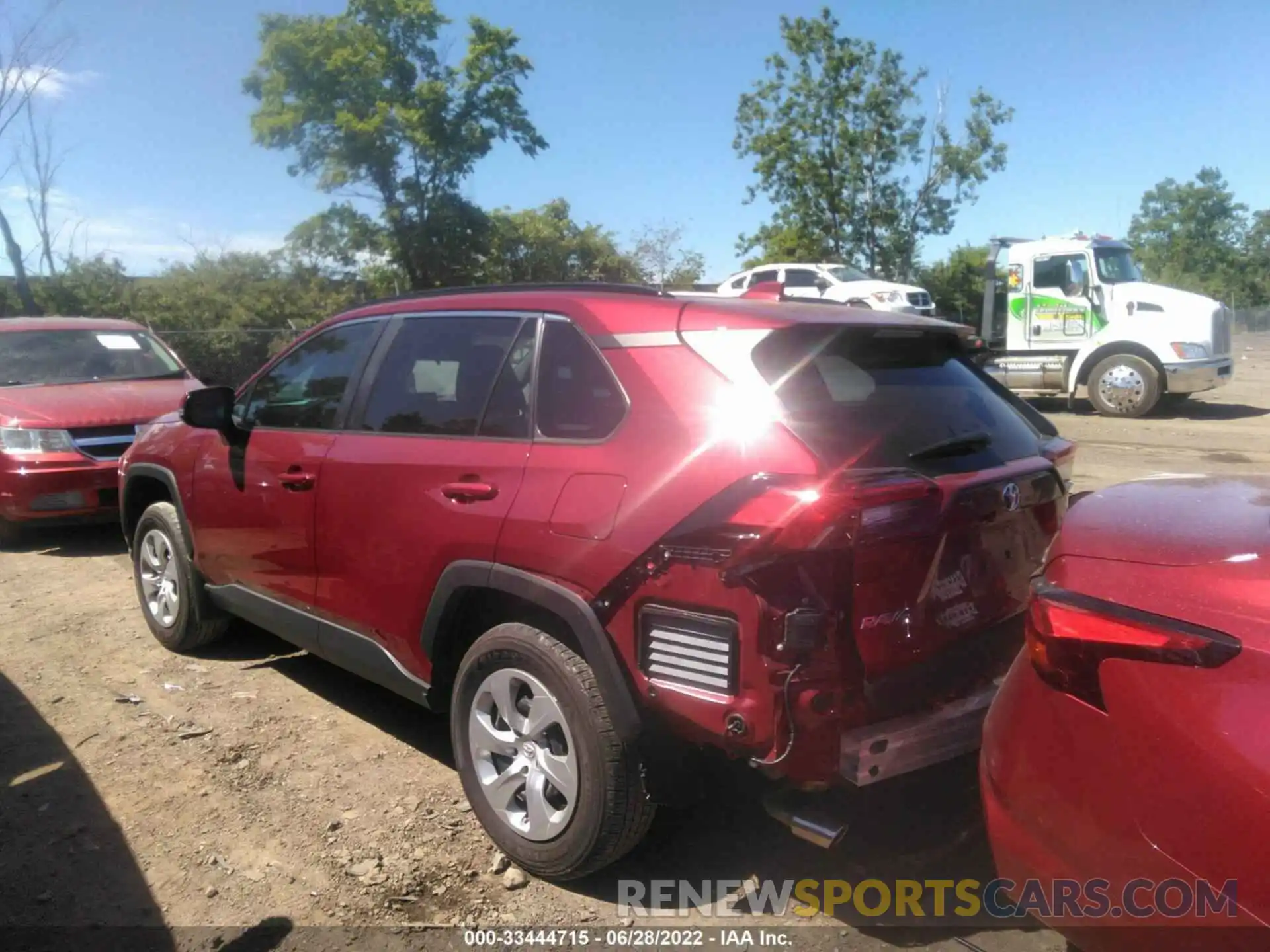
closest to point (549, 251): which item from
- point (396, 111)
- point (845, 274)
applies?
point (396, 111)

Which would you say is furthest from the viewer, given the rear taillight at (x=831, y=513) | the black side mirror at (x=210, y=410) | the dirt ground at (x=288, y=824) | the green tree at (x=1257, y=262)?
the green tree at (x=1257, y=262)

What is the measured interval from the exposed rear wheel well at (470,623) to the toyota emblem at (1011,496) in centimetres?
137

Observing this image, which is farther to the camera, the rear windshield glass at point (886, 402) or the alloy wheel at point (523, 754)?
the alloy wheel at point (523, 754)

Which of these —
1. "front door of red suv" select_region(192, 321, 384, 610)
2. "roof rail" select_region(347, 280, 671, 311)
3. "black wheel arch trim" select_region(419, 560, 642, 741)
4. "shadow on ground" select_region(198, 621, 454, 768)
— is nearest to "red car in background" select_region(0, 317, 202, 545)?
"shadow on ground" select_region(198, 621, 454, 768)

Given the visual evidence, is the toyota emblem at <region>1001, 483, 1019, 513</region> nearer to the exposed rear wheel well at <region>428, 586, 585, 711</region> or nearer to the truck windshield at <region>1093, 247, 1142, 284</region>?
the exposed rear wheel well at <region>428, 586, 585, 711</region>

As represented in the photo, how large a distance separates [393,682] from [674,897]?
1.28 meters

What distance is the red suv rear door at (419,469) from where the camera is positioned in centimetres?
318

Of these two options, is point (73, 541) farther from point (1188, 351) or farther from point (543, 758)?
point (1188, 351)

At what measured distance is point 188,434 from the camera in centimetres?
486

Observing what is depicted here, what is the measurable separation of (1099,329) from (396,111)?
21.8 meters

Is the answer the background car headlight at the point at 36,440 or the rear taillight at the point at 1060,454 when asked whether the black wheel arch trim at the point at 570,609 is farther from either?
the background car headlight at the point at 36,440

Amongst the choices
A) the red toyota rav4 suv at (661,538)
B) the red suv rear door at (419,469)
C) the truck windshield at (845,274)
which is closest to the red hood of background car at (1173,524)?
the red toyota rav4 suv at (661,538)

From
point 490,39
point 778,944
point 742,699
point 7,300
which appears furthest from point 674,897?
point 490,39

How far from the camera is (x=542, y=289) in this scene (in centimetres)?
349
